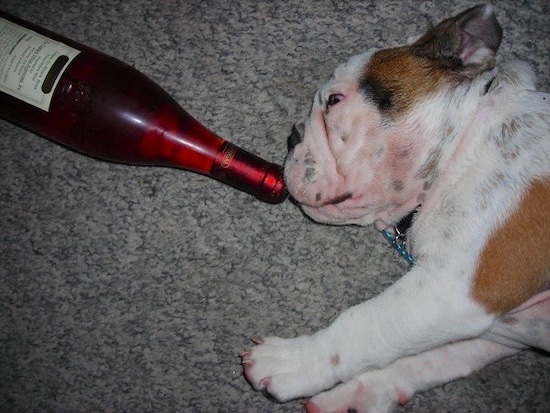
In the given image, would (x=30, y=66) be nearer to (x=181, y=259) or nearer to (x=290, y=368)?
(x=181, y=259)

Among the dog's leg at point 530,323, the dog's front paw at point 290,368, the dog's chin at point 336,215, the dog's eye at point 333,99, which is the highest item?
the dog's eye at point 333,99

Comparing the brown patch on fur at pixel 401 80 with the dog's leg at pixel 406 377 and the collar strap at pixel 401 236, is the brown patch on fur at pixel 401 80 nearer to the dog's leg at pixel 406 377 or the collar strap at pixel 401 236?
the collar strap at pixel 401 236

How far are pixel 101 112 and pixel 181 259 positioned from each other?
1.81ft

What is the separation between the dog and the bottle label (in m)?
0.64

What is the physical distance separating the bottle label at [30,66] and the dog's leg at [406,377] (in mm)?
1133

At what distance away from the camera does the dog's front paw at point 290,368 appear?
52.4 inches

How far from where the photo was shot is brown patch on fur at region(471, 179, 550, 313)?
1.17 metres

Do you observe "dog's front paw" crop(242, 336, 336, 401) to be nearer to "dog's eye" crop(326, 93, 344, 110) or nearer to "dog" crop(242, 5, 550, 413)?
"dog" crop(242, 5, 550, 413)

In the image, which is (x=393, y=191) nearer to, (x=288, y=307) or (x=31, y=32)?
(x=288, y=307)

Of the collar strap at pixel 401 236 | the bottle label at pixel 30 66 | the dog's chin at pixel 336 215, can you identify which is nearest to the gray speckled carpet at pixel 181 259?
the collar strap at pixel 401 236

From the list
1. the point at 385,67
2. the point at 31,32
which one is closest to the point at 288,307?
the point at 385,67

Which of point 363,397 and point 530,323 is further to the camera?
point 363,397

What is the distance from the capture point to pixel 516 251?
3.82 ft

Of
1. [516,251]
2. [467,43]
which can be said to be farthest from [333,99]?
[516,251]
